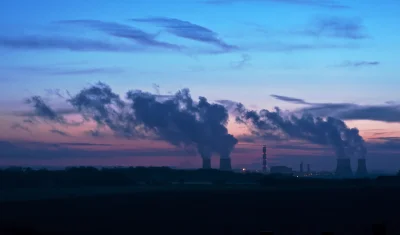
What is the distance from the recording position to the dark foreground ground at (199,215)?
35.9 meters

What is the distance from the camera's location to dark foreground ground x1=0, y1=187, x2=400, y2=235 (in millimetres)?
35875

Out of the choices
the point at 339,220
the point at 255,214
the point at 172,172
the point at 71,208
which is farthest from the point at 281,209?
the point at 172,172

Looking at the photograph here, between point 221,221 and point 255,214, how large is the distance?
6179 millimetres

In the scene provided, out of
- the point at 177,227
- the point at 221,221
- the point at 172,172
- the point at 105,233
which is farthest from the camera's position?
the point at 172,172

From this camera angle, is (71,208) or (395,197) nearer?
(71,208)

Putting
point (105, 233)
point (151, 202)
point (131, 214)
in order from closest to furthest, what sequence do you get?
point (105, 233), point (131, 214), point (151, 202)

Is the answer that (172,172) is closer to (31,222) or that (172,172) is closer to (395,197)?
(395,197)

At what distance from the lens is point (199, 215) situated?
149ft

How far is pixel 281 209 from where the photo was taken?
5141 cm

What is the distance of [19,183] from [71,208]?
4986 centimetres

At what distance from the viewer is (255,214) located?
46.7 m

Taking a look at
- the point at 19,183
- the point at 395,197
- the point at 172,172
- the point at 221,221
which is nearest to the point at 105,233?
the point at 221,221

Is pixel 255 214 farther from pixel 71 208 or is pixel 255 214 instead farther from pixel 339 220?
pixel 71 208

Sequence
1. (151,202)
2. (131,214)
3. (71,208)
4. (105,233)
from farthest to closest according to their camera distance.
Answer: (151,202), (71,208), (131,214), (105,233)
